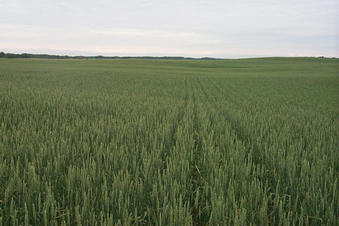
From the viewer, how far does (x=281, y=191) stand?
266 cm

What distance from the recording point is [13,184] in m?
2.26

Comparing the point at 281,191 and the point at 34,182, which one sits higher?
the point at 34,182

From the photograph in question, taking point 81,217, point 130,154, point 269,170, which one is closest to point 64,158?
point 130,154

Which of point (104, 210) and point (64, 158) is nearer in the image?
point (104, 210)

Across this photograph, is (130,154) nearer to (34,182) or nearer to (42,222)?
(34,182)

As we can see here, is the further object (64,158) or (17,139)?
(17,139)

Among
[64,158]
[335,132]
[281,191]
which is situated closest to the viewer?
[281,191]

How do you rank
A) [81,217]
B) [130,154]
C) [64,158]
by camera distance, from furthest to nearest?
[130,154] → [64,158] → [81,217]

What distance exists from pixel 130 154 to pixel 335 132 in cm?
455

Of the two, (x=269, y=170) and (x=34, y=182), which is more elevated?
(x=34, y=182)

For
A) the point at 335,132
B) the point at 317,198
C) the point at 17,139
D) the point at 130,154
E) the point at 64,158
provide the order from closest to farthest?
the point at 317,198
the point at 64,158
the point at 130,154
the point at 17,139
the point at 335,132

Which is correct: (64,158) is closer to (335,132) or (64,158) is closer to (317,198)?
(317,198)

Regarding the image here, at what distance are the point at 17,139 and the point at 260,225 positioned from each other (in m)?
3.35

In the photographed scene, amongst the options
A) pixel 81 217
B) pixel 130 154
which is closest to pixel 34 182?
pixel 81 217
